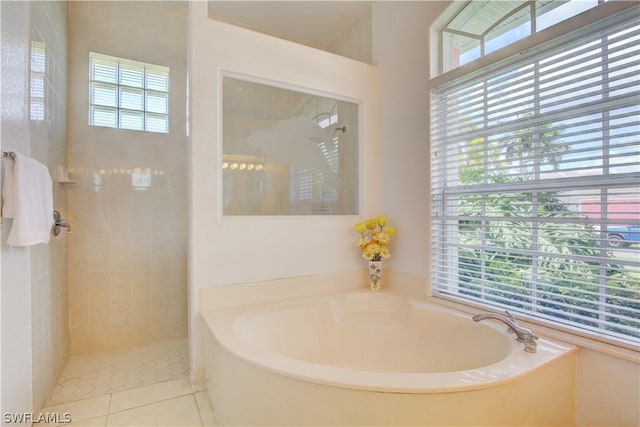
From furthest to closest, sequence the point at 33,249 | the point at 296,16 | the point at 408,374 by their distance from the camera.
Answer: the point at 296,16 → the point at 33,249 → the point at 408,374

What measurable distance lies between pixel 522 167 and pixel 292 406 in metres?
1.55

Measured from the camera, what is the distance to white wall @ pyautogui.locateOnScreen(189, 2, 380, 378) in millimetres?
1774

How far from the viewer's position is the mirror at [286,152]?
6.33 feet

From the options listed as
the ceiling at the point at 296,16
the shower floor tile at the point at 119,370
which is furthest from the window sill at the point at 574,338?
the ceiling at the point at 296,16

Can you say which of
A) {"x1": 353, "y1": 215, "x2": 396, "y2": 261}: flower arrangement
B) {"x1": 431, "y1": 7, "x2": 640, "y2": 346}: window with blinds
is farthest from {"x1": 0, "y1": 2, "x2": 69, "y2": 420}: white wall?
{"x1": 431, "y1": 7, "x2": 640, "y2": 346}: window with blinds

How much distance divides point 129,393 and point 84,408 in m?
0.21

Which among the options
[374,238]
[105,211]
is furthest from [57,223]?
[374,238]

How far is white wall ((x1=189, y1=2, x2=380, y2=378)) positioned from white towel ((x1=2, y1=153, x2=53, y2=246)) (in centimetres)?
67

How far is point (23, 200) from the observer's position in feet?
4.18

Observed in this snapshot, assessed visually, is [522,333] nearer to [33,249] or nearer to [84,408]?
[84,408]

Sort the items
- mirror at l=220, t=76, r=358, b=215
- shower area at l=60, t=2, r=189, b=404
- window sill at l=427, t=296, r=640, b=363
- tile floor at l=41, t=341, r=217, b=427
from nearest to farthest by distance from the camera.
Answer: window sill at l=427, t=296, r=640, b=363, tile floor at l=41, t=341, r=217, b=427, mirror at l=220, t=76, r=358, b=215, shower area at l=60, t=2, r=189, b=404

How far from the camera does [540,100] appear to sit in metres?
1.49

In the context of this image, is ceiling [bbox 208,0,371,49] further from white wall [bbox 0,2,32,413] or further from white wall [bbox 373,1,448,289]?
white wall [bbox 0,2,32,413]

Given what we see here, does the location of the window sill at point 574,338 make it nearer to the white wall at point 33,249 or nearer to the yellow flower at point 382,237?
the yellow flower at point 382,237
